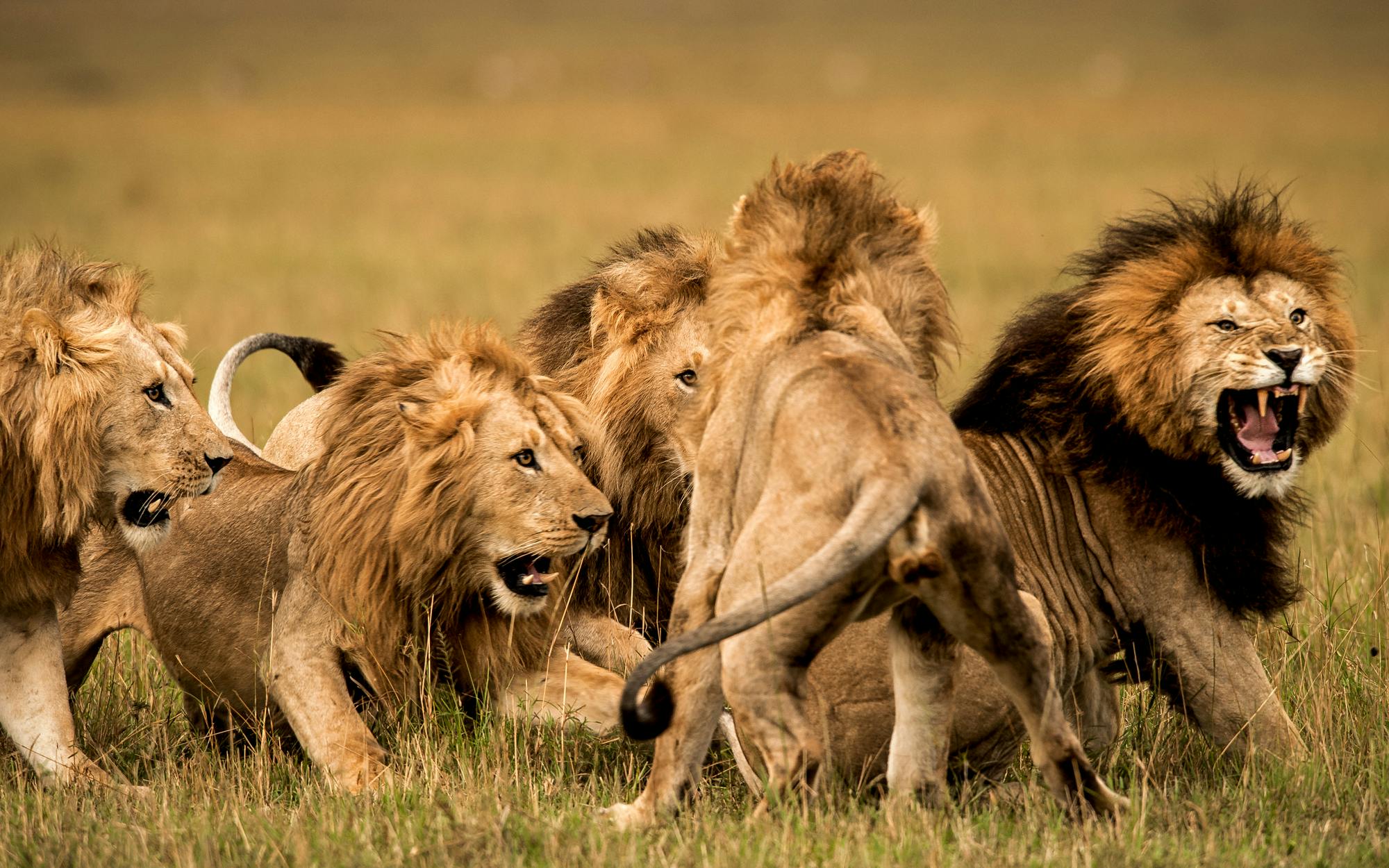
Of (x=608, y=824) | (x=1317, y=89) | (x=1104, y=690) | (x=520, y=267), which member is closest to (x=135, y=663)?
(x=608, y=824)

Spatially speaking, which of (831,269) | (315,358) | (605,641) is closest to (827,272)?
(831,269)

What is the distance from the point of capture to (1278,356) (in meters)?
3.89

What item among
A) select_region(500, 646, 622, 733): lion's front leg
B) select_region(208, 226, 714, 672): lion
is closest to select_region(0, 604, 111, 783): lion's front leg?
select_region(208, 226, 714, 672): lion

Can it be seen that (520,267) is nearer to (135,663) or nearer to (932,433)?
(135,663)

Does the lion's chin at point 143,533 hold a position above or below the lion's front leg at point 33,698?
above

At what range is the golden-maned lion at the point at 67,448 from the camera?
3.86 meters

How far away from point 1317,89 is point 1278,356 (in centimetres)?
4920

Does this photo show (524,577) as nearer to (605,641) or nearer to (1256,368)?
(605,641)

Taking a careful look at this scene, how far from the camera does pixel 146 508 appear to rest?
407 centimetres

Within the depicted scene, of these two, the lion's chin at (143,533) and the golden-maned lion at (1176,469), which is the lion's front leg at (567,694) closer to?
the golden-maned lion at (1176,469)

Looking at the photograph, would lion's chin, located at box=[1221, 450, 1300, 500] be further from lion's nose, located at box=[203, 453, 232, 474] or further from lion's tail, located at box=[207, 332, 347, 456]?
lion's tail, located at box=[207, 332, 347, 456]

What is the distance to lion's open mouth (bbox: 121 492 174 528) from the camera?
4066mm

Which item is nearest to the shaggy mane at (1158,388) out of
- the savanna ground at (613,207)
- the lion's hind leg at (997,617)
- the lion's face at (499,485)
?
the savanna ground at (613,207)

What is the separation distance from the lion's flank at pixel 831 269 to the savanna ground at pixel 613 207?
40.6 inches
